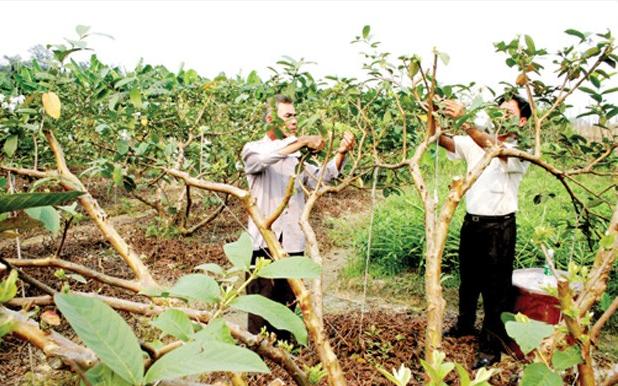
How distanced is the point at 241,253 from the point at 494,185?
2386 mm

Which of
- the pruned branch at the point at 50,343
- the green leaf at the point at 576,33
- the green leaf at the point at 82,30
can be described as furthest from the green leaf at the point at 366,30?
the pruned branch at the point at 50,343

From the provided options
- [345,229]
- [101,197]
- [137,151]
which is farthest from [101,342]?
[101,197]

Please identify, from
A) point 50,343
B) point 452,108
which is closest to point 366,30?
point 452,108

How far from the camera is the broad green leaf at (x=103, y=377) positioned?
14.9 inches

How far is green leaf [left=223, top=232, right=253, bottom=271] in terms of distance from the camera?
0.60 m

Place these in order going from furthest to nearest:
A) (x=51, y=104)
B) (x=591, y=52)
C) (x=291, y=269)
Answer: (x=591, y=52) → (x=51, y=104) → (x=291, y=269)

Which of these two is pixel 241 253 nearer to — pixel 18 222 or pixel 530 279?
pixel 18 222

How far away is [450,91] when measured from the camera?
162 centimetres

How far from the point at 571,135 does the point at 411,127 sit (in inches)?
39.6

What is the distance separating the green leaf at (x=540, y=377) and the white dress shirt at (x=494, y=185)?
7.30 feet

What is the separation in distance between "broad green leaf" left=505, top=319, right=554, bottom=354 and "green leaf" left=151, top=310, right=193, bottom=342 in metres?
0.39

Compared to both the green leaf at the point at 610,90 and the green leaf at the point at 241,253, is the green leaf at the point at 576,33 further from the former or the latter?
the green leaf at the point at 241,253

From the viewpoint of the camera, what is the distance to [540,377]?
58 cm

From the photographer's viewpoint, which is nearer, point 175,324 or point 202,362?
point 202,362
